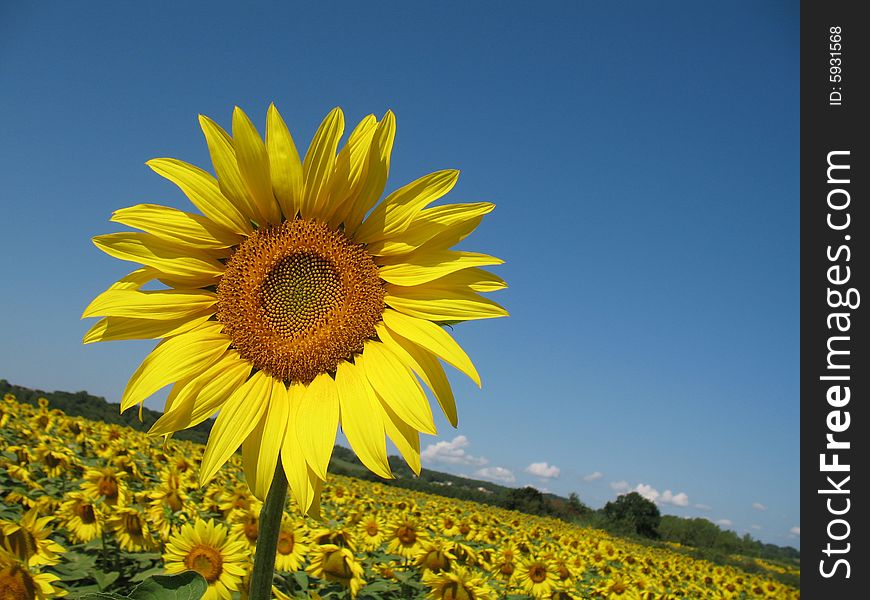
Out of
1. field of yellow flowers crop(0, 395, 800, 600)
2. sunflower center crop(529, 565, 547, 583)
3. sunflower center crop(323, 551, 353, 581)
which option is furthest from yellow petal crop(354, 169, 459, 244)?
sunflower center crop(529, 565, 547, 583)

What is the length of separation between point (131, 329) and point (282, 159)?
2.04 feet

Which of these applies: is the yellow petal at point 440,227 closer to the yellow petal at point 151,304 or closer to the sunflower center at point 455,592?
the yellow petal at point 151,304

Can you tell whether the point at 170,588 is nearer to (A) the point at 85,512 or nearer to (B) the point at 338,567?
(B) the point at 338,567

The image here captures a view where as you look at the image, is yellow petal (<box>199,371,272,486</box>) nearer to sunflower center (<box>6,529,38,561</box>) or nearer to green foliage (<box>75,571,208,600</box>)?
green foliage (<box>75,571,208,600</box>)

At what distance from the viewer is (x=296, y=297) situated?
6.29 feet

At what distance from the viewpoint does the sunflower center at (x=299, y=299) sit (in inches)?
71.8

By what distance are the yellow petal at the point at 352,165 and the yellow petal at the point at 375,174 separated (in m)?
0.01

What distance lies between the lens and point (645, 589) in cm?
704

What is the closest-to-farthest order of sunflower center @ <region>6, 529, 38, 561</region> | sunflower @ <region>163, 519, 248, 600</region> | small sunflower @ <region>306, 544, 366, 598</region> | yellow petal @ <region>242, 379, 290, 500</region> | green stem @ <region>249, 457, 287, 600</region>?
green stem @ <region>249, 457, 287, 600</region> → yellow petal @ <region>242, 379, 290, 500</region> → sunflower center @ <region>6, 529, 38, 561</region> → sunflower @ <region>163, 519, 248, 600</region> → small sunflower @ <region>306, 544, 366, 598</region>

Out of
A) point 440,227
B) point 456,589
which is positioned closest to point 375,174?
point 440,227

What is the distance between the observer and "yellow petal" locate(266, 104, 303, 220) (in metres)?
1.78

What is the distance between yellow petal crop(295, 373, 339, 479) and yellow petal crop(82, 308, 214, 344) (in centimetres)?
41

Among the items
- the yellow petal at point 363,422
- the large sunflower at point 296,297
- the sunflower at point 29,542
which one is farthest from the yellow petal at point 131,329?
the sunflower at point 29,542

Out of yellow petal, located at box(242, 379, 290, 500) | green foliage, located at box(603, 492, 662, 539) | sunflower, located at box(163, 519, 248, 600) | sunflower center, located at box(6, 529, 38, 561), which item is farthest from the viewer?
green foliage, located at box(603, 492, 662, 539)
